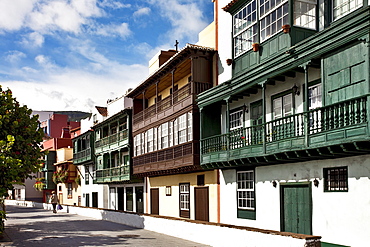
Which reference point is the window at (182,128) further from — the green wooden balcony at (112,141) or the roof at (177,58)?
the green wooden balcony at (112,141)

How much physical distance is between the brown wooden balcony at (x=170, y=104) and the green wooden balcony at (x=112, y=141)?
4362mm

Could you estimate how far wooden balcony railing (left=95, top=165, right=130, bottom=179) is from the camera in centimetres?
3433

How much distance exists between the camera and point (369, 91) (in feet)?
40.7

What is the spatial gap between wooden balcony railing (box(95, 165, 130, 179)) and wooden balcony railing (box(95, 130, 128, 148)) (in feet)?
7.26

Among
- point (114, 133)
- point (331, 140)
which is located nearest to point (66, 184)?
point (114, 133)

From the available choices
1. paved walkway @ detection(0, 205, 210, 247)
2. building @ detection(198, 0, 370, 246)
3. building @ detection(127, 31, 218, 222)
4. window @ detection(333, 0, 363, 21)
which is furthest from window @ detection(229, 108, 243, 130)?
window @ detection(333, 0, 363, 21)

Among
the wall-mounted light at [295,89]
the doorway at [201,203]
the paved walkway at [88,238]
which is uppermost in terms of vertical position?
Answer: the wall-mounted light at [295,89]

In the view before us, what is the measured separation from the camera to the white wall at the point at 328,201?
532 inches

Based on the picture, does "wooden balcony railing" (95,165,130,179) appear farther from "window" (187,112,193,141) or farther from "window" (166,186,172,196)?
"window" (187,112,193,141)

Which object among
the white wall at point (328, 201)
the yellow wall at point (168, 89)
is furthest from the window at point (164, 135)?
the white wall at point (328, 201)

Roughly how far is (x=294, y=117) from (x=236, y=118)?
19.3ft

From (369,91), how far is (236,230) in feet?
19.7

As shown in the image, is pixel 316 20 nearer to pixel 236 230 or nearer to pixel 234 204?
pixel 236 230

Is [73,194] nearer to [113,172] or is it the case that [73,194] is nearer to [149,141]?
[113,172]
